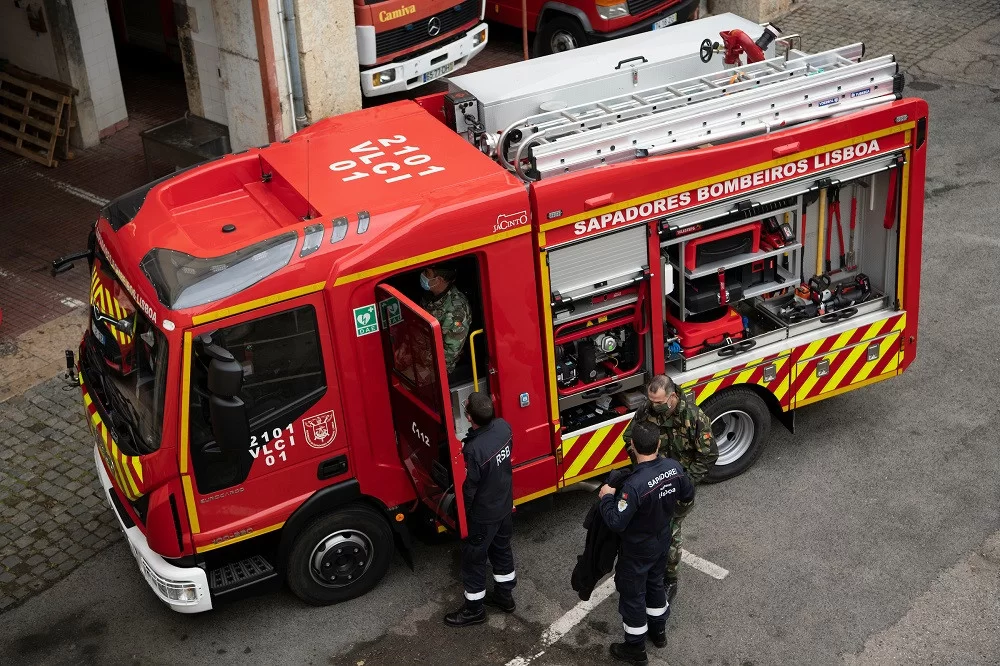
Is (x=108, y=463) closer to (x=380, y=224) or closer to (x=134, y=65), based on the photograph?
(x=380, y=224)

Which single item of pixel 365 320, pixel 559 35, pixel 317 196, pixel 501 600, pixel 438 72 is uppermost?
pixel 317 196

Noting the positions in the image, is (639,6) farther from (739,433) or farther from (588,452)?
(588,452)

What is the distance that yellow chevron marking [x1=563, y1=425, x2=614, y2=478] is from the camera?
8023 millimetres

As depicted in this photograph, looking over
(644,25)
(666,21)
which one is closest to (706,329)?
(644,25)

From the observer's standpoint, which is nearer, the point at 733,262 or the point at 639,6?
the point at 733,262

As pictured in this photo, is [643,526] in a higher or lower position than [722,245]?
lower

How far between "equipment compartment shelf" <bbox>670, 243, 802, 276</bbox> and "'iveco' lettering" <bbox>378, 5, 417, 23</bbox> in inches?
254

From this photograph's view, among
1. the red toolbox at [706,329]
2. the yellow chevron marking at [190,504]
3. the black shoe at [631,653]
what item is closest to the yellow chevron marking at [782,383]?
the red toolbox at [706,329]

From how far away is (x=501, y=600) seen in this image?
7656 millimetres

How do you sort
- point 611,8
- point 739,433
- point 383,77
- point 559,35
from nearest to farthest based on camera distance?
1. point 739,433
2. point 383,77
3. point 611,8
4. point 559,35

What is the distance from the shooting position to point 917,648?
23.6 ft

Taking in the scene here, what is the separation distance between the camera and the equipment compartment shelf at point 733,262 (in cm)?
818

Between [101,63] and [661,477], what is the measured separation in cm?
1076

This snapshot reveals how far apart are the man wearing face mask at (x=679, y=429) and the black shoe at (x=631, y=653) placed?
68 centimetres
